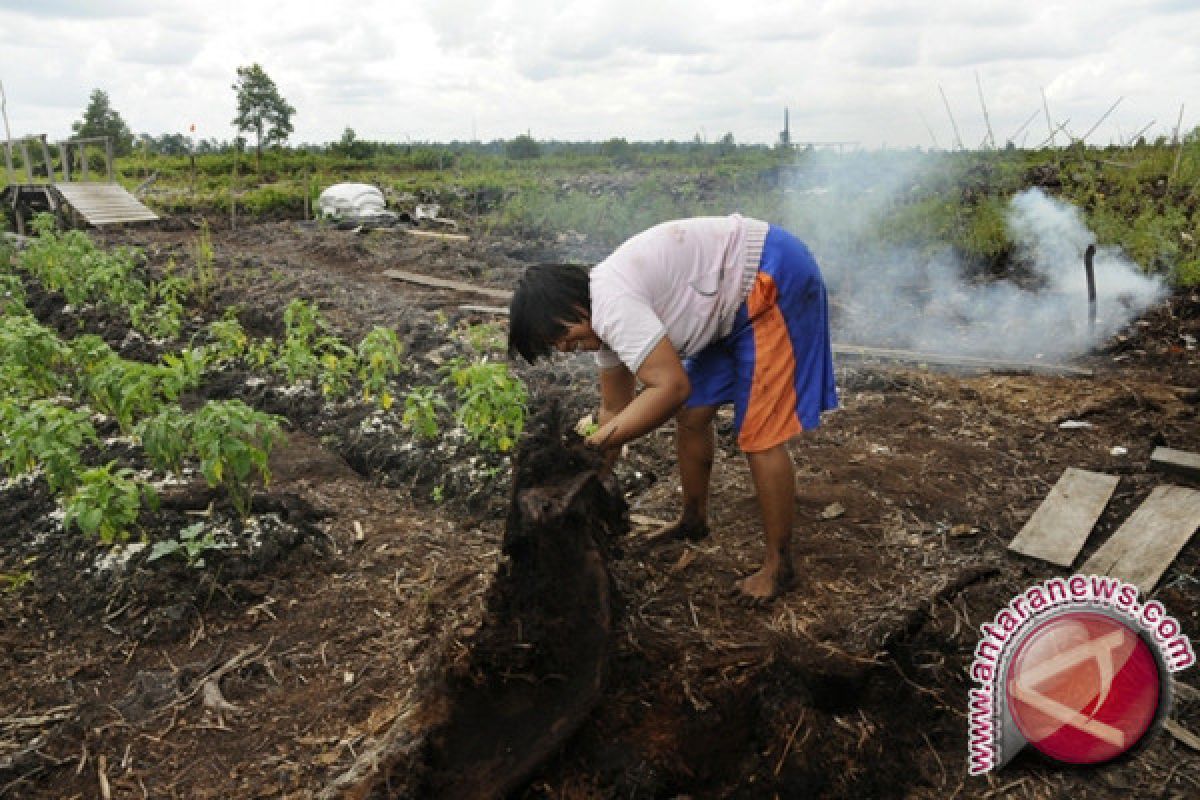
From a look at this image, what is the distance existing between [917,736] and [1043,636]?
82 centimetres

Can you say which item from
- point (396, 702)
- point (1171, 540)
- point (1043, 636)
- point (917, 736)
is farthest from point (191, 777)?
point (1171, 540)

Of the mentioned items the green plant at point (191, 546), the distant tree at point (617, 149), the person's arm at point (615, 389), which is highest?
the distant tree at point (617, 149)

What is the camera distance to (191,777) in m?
2.49

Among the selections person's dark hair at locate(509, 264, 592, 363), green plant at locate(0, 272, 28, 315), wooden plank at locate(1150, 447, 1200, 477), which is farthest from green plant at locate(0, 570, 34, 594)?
wooden plank at locate(1150, 447, 1200, 477)

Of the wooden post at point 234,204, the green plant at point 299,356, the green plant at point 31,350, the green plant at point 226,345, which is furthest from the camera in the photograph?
the wooden post at point 234,204

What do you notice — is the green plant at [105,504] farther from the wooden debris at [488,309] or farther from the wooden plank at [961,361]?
the wooden plank at [961,361]

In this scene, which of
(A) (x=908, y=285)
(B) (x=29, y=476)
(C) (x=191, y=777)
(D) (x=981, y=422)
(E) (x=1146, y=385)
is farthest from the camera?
(A) (x=908, y=285)

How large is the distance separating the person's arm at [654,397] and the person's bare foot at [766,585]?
842 mm

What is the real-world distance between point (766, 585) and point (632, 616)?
22.4 inches

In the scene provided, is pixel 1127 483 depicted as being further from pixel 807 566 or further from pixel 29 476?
pixel 29 476

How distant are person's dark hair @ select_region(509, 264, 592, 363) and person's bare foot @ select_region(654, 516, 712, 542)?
1.16 m

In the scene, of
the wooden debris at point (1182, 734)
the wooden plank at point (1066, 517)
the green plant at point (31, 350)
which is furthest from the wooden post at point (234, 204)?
the wooden debris at point (1182, 734)

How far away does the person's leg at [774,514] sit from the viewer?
2811 millimetres

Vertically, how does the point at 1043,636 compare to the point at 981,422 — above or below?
above
